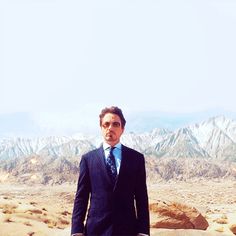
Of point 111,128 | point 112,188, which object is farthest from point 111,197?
point 111,128

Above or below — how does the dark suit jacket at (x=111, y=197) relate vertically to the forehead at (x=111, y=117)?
below

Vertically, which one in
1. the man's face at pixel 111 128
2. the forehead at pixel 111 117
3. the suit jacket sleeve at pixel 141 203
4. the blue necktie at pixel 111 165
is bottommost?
the suit jacket sleeve at pixel 141 203

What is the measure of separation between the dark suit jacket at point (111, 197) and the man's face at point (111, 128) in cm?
14

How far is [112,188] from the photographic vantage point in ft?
16.5

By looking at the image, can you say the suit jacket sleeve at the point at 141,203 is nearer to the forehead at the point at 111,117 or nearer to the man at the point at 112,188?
the man at the point at 112,188

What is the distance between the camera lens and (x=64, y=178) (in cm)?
12594

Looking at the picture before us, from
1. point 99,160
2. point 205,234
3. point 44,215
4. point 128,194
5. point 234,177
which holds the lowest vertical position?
point 234,177

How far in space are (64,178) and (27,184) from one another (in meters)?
11.2

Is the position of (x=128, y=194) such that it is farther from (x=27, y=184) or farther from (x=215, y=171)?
(x=215, y=171)

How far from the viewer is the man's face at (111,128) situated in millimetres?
5141

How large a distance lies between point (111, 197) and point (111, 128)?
66 cm

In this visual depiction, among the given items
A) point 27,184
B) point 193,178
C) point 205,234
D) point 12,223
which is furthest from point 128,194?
point 193,178

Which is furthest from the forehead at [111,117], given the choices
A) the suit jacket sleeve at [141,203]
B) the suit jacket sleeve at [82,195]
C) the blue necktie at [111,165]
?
the suit jacket sleeve at [141,203]

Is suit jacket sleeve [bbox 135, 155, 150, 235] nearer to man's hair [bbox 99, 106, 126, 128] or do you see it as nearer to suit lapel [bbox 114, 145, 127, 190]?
suit lapel [bbox 114, 145, 127, 190]
